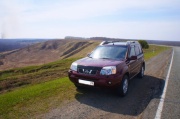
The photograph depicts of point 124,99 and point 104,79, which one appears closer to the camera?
point 104,79

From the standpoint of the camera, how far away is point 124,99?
6887 millimetres

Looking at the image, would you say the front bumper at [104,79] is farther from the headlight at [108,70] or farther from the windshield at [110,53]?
the windshield at [110,53]

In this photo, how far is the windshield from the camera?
7.73 m

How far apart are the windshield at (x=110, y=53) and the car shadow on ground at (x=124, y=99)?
1.41 m

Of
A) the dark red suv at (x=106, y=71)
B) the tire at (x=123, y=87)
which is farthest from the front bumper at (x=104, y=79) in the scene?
the tire at (x=123, y=87)

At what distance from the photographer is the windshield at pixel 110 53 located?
7725 mm

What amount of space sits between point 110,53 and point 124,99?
2.02 m

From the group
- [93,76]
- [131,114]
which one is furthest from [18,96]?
[131,114]

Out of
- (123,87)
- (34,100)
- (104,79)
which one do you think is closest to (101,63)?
(104,79)

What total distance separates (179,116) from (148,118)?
0.95 m

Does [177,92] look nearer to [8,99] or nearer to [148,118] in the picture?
[148,118]

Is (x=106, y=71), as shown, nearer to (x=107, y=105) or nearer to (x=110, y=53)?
(x=107, y=105)

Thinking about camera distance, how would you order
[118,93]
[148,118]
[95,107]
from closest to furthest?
1. [148,118]
2. [95,107]
3. [118,93]

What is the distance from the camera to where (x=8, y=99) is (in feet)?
22.1
